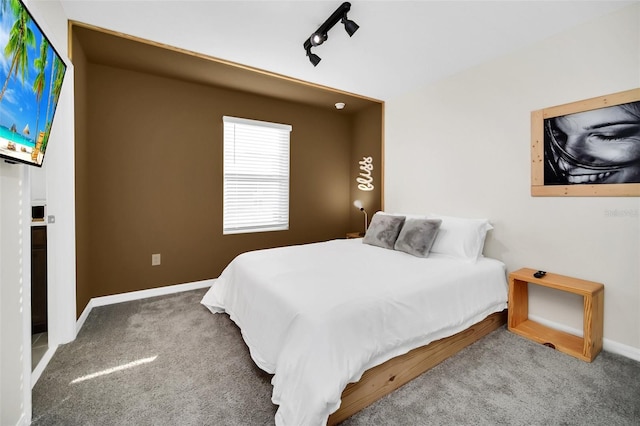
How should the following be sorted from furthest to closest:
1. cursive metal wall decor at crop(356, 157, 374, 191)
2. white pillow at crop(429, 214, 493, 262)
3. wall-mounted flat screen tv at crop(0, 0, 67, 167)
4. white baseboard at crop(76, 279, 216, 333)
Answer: cursive metal wall decor at crop(356, 157, 374, 191)
white baseboard at crop(76, 279, 216, 333)
white pillow at crop(429, 214, 493, 262)
wall-mounted flat screen tv at crop(0, 0, 67, 167)

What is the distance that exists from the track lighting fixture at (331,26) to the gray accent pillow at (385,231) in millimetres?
1822

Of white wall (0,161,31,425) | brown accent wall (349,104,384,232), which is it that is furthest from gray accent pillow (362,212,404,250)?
white wall (0,161,31,425)

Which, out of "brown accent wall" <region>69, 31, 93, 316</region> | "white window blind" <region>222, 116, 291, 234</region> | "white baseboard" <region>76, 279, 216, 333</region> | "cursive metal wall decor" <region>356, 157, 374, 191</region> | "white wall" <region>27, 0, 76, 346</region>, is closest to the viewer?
"white wall" <region>27, 0, 76, 346</region>

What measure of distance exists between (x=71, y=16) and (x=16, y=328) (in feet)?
7.90

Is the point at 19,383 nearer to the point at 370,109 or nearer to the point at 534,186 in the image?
the point at 534,186

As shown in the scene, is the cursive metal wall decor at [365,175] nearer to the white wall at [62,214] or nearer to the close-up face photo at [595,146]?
the close-up face photo at [595,146]

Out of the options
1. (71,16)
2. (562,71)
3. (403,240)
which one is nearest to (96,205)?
(71,16)

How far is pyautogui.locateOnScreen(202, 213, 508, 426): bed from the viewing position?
1.38 meters

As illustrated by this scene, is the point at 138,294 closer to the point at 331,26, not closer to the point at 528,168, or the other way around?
the point at 331,26

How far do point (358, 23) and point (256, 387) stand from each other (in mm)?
2832

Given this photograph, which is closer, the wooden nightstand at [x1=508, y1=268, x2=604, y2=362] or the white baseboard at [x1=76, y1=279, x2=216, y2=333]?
the wooden nightstand at [x1=508, y1=268, x2=604, y2=362]

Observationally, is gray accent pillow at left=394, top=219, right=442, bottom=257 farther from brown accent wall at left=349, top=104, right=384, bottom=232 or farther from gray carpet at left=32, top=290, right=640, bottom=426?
brown accent wall at left=349, top=104, right=384, bottom=232

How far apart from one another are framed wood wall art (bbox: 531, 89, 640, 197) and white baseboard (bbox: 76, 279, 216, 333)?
3883mm

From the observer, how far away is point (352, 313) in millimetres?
1536
